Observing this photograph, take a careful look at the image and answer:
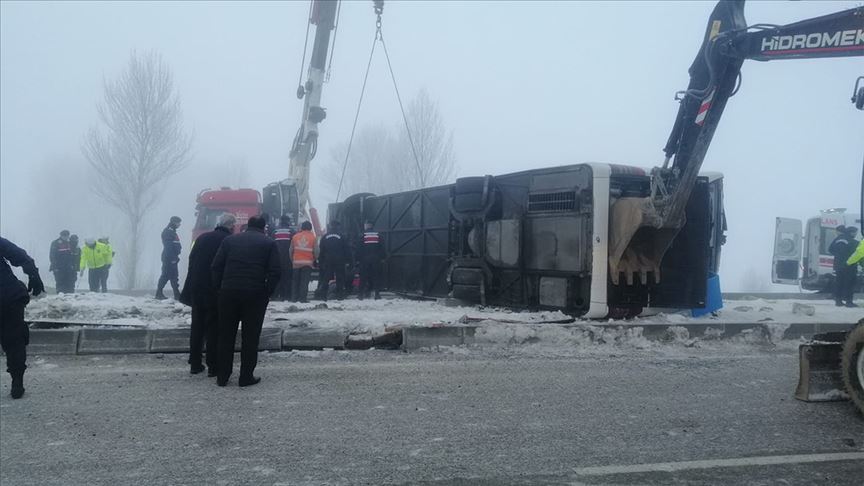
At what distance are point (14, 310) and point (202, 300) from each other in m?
1.68

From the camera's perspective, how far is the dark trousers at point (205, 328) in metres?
6.78

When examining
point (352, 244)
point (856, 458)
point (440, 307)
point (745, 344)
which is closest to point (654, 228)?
point (745, 344)

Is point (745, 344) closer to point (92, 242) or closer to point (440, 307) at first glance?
point (440, 307)

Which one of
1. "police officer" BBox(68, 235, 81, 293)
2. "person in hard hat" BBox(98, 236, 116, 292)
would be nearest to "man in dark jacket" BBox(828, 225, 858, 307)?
"person in hard hat" BBox(98, 236, 116, 292)

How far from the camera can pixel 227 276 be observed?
6332 mm

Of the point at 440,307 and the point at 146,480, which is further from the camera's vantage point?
the point at 440,307

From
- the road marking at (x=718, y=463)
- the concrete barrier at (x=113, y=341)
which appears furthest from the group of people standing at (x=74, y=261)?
the road marking at (x=718, y=463)

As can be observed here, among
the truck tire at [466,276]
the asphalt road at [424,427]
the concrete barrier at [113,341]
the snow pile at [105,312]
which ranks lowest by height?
the asphalt road at [424,427]

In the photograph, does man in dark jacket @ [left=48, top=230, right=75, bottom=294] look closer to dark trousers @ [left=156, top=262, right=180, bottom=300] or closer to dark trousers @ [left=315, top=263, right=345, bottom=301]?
dark trousers @ [left=156, top=262, right=180, bottom=300]

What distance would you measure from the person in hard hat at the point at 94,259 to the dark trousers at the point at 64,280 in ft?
1.95

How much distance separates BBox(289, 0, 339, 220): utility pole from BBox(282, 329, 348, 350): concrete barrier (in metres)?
10.1

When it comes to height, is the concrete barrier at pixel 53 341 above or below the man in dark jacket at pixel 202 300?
below

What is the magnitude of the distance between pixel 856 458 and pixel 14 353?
6.73m

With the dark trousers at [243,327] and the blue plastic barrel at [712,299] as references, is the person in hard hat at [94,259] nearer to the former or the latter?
the dark trousers at [243,327]
